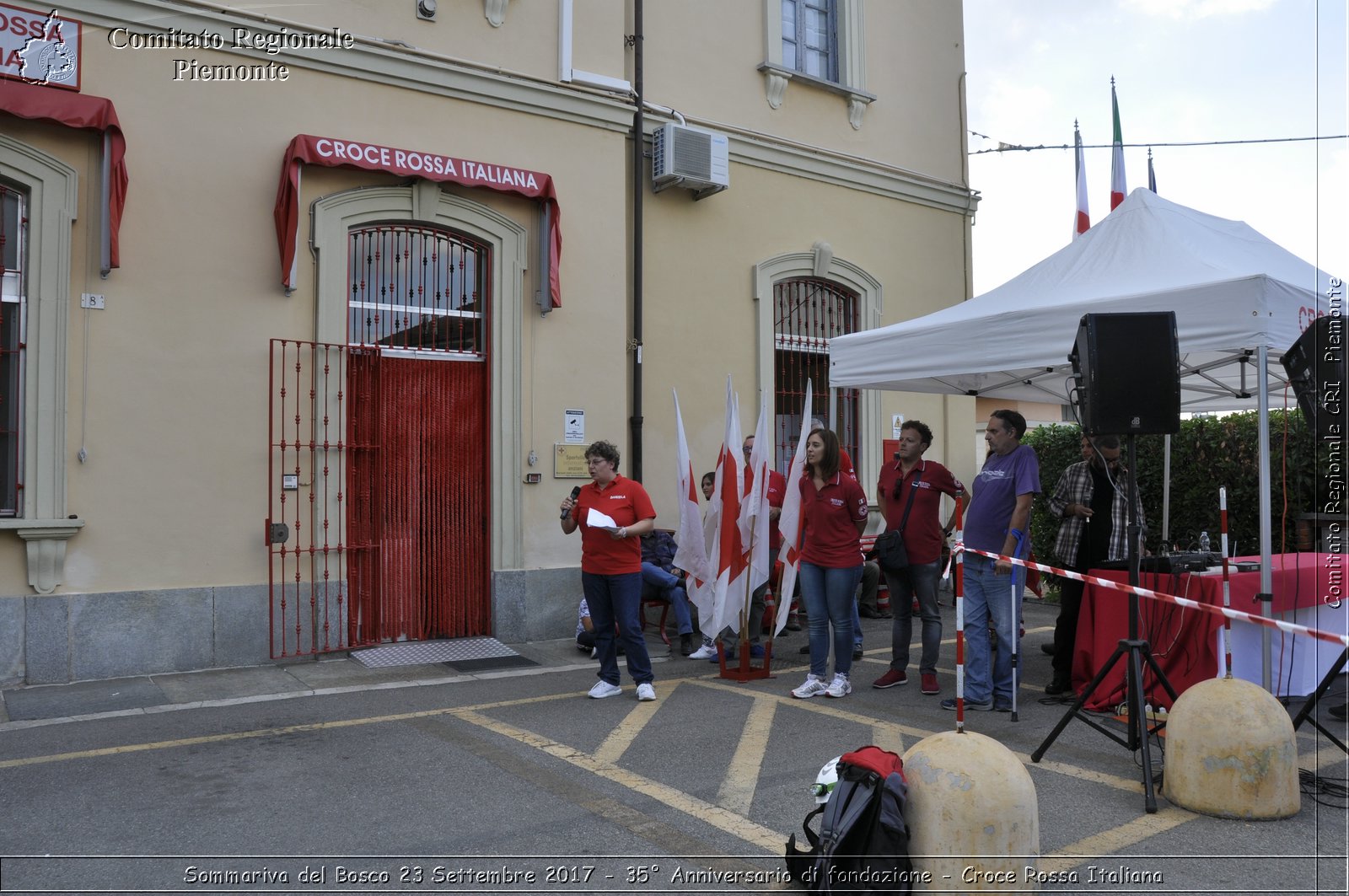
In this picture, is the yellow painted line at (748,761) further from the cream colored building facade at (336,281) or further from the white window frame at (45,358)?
the white window frame at (45,358)

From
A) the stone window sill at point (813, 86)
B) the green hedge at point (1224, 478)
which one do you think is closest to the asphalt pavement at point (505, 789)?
the green hedge at point (1224, 478)

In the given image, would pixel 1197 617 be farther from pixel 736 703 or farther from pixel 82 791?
pixel 82 791

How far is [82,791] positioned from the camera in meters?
5.00

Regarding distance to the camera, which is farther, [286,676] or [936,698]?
[286,676]

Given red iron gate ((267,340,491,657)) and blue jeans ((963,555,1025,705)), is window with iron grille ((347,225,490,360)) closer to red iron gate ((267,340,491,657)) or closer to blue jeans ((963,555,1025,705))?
red iron gate ((267,340,491,657))

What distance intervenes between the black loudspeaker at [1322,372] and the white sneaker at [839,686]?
3194mm

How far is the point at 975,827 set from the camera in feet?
11.7

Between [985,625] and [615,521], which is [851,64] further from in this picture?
[985,625]

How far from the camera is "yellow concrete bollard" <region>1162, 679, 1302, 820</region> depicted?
14.4 feet

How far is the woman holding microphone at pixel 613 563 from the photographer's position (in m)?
6.94

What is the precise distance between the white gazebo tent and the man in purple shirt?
69cm

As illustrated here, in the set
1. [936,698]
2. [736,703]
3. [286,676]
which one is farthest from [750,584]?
[286,676]

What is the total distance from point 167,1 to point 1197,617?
8.49m

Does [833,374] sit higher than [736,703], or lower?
higher
